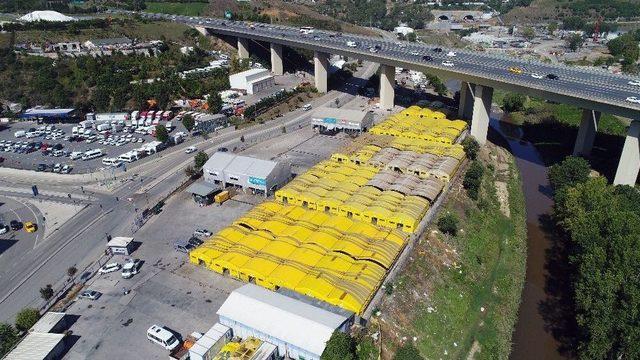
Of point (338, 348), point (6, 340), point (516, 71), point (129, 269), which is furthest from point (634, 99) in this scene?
point (6, 340)

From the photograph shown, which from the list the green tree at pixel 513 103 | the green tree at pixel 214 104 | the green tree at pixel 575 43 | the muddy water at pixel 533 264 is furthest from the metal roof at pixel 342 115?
the green tree at pixel 575 43

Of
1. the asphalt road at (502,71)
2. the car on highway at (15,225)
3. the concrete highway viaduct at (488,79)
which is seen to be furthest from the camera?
the asphalt road at (502,71)

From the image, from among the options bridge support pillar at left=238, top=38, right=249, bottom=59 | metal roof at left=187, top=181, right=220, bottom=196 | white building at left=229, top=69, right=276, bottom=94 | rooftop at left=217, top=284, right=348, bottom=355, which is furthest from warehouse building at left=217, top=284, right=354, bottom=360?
bridge support pillar at left=238, top=38, right=249, bottom=59

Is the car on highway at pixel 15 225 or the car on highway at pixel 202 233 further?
the car on highway at pixel 15 225

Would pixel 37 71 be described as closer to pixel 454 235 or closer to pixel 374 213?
pixel 374 213

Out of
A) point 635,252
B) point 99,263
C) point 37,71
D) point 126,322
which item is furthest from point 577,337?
point 37,71

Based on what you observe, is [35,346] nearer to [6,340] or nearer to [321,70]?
[6,340]

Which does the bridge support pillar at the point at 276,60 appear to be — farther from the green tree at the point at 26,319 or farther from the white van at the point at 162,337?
the white van at the point at 162,337
